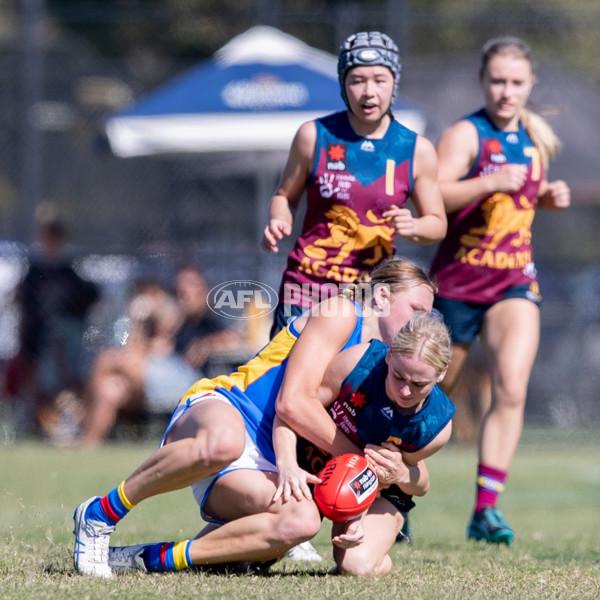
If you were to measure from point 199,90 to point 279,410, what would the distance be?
727cm

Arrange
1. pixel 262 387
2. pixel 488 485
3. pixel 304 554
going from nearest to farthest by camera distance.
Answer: pixel 262 387 < pixel 304 554 < pixel 488 485

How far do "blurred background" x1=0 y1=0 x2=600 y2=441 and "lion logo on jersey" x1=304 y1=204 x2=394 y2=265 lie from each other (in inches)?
168

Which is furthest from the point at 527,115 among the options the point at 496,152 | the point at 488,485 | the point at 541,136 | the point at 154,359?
the point at 154,359

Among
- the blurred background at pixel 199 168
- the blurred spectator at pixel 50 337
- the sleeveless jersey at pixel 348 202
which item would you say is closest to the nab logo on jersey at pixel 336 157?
the sleeveless jersey at pixel 348 202

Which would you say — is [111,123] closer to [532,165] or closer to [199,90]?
[199,90]

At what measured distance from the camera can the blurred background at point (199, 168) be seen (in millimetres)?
9500

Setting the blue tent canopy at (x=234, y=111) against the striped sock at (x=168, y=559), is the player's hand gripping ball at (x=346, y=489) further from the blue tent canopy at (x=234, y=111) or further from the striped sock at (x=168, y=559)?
the blue tent canopy at (x=234, y=111)

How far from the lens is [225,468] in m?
3.77

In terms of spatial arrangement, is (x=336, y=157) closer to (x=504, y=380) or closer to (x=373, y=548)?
(x=504, y=380)

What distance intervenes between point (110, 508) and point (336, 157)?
173cm

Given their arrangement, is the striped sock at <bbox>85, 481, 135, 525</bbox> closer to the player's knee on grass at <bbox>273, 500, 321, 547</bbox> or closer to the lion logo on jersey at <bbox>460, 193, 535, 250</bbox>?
the player's knee on grass at <bbox>273, 500, 321, 547</bbox>

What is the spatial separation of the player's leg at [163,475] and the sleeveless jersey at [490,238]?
6.13ft

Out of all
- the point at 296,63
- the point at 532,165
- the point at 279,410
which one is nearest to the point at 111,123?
the point at 296,63

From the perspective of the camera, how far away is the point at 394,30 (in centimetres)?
1146
